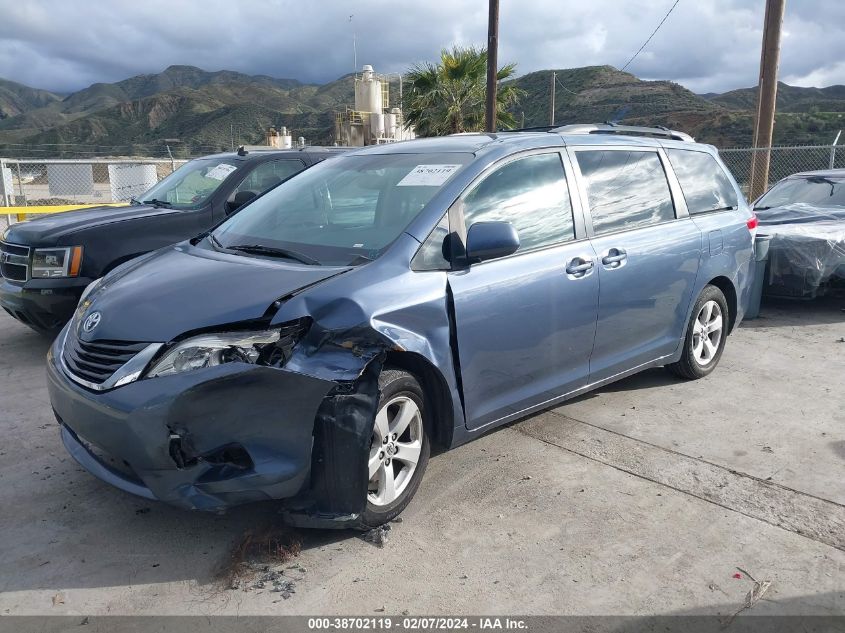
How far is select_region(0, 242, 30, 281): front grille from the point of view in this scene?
5922 mm

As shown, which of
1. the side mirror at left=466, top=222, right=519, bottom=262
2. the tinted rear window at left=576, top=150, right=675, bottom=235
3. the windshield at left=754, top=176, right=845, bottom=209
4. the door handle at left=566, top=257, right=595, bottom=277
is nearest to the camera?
the side mirror at left=466, top=222, right=519, bottom=262

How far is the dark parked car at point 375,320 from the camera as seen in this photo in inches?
114

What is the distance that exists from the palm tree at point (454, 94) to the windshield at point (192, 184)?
13.2m

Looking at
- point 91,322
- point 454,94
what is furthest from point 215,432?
point 454,94

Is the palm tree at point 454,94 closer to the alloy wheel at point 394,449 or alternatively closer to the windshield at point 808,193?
the windshield at point 808,193

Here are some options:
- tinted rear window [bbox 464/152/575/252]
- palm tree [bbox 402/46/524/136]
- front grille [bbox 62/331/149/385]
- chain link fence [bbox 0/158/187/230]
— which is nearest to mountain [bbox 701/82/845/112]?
palm tree [bbox 402/46/524/136]

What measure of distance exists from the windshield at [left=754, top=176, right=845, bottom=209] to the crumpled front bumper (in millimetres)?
8212

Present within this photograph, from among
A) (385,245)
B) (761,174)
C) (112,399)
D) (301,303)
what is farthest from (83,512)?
(761,174)

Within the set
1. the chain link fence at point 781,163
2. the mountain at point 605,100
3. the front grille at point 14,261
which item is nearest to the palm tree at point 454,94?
the chain link fence at point 781,163

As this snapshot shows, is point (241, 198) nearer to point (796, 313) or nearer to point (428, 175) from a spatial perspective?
point (428, 175)

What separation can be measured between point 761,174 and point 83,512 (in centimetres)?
1393

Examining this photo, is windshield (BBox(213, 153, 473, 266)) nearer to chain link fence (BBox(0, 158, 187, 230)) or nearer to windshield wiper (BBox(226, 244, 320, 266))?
windshield wiper (BBox(226, 244, 320, 266))

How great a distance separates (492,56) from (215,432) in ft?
49.2

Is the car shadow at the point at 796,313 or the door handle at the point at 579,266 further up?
the door handle at the point at 579,266
